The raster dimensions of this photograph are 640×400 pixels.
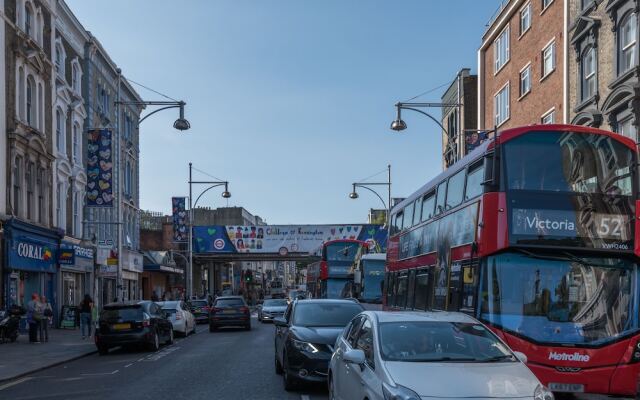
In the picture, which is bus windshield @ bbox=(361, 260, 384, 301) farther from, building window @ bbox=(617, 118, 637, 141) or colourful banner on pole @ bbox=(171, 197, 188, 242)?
colourful banner on pole @ bbox=(171, 197, 188, 242)

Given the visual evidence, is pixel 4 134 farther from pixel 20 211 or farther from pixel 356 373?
pixel 356 373

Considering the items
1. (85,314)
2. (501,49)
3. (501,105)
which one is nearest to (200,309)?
(85,314)

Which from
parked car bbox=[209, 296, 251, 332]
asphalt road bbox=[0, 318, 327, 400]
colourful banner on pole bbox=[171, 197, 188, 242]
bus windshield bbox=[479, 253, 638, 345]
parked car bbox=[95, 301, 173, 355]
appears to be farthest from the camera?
colourful banner on pole bbox=[171, 197, 188, 242]

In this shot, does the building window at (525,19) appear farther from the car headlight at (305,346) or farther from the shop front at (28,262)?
the car headlight at (305,346)

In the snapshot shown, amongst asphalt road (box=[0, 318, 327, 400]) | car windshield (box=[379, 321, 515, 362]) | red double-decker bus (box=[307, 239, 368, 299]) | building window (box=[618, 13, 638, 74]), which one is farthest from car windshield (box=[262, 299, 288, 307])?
car windshield (box=[379, 321, 515, 362])

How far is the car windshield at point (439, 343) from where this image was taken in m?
7.66

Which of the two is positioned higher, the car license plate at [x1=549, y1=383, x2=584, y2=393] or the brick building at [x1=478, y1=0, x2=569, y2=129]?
the brick building at [x1=478, y1=0, x2=569, y2=129]

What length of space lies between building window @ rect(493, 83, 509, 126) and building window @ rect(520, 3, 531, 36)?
2800 millimetres

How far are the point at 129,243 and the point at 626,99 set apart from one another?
33.3m

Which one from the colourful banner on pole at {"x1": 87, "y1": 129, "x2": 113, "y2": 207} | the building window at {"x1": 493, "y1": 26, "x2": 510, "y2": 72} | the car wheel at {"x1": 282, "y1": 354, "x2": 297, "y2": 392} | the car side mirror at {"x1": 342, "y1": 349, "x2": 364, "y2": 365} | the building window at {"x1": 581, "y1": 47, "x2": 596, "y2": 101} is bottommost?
the car wheel at {"x1": 282, "y1": 354, "x2": 297, "y2": 392}

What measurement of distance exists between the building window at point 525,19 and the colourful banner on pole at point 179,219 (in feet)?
98.5

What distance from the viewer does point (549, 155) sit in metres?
10.8

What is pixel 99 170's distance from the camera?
112ft

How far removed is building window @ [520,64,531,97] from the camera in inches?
1208
